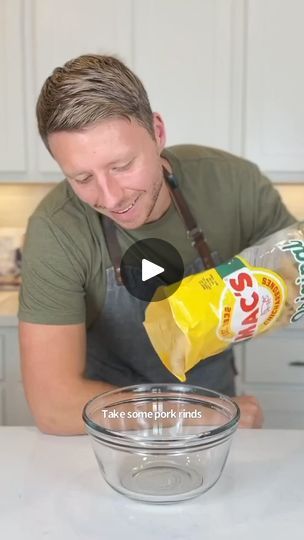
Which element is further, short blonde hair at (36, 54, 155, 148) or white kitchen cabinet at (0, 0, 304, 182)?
white kitchen cabinet at (0, 0, 304, 182)

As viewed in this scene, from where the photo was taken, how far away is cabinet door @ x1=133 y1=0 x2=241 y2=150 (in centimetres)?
218

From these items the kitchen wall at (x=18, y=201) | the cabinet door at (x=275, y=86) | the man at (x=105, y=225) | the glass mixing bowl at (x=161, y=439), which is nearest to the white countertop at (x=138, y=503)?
the glass mixing bowl at (x=161, y=439)

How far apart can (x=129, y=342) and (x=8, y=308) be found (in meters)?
1.01

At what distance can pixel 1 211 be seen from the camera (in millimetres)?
2645

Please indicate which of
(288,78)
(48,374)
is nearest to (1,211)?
(288,78)

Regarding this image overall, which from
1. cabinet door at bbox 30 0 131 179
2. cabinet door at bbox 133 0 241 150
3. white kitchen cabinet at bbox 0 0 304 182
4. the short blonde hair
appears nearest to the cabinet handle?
white kitchen cabinet at bbox 0 0 304 182

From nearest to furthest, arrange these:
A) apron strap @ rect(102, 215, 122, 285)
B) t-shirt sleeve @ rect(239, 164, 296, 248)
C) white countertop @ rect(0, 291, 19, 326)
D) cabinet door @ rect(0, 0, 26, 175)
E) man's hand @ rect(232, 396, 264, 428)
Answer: man's hand @ rect(232, 396, 264, 428) → apron strap @ rect(102, 215, 122, 285) → t-shirt sleeve @ rect(239, 164, 296, 248) → white countertop @ rect(0, 291, 19, 326) → cabinet door @ rect(0, 0, 26, 175)

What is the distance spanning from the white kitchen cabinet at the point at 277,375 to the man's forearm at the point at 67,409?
1.12m

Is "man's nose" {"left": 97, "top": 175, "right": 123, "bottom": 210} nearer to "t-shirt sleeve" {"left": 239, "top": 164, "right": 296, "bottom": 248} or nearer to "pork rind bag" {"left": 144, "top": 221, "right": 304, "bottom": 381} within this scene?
"pork rind bag" {"left": 144, "top": 221, "right": 304, "bottom": 381}

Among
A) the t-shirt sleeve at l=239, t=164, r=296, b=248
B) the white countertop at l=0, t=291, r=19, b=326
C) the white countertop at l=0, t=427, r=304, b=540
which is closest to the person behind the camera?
the white countertop at l=0, t=427, r=304, b=540

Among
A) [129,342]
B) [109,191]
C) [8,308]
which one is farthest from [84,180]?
[8,308]

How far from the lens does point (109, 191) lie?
3.25 ft

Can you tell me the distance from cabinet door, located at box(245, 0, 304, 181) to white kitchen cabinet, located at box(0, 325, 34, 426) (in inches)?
38.9

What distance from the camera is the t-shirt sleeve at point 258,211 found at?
4.30 ft
